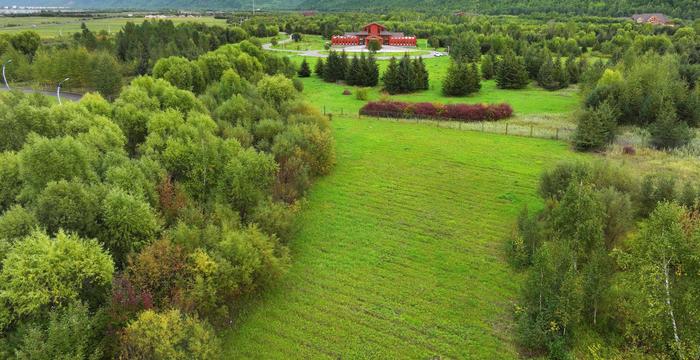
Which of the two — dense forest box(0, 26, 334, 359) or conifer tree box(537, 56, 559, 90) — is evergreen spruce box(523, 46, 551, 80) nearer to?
conifer tree box(537, 56, 559, 90)

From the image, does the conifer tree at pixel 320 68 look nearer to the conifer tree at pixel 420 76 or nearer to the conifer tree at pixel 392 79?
the conifer tree at pixel 392 79

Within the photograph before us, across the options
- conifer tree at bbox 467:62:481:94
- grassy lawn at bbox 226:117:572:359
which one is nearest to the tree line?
grassy lawn at bbox 226:117:572:359

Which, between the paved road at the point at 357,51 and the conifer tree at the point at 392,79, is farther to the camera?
the paved road at the point at 357,51

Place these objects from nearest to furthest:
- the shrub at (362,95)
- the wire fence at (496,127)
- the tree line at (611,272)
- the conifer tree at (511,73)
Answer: the tree line at (611,272), the wire fence at (496,127), the shrub at (362,95), the conifer tree at (511,73)

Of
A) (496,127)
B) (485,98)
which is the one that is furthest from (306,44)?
(496,127)

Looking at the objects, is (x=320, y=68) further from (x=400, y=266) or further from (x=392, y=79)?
(x=400, y=266)

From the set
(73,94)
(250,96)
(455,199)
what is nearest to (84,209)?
(455,199)

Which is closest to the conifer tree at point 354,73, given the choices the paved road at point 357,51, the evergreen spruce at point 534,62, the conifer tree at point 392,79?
the conifer tree at point 392,79
